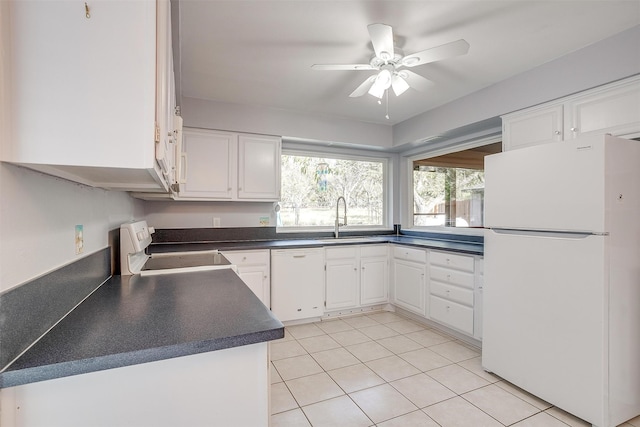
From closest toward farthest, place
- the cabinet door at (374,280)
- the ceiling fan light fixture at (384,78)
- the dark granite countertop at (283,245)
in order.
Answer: the ceiling fan light fixture at (384,78) → the dark granite countertop at (283,245) → the cabinet door at (374,280)

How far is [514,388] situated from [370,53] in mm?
2559

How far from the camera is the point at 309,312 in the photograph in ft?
10.8

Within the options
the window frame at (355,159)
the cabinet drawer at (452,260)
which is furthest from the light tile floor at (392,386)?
the window frame at (355,159)

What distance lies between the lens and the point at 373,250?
363cm

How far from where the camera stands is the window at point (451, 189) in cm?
346

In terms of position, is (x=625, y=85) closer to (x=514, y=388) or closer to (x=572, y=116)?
(x=572, y=116)

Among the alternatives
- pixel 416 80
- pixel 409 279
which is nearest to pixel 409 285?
pixel 409 279

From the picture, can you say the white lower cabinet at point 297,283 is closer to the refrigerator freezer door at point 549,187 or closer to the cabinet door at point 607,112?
the refrigerator freezer door at point 549,187

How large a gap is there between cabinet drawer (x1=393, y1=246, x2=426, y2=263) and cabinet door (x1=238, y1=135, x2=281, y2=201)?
4.95ft

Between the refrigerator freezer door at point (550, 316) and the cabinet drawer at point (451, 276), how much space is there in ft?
1.34

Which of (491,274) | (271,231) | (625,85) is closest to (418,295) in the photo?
(491,274)

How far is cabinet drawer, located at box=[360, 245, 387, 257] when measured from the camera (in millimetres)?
3584

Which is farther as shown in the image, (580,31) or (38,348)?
(580,31)

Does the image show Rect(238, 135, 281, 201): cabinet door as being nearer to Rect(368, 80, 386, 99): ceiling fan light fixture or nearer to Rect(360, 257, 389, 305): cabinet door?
Rect(360, 257, 389, 305): cabinet door
